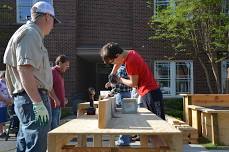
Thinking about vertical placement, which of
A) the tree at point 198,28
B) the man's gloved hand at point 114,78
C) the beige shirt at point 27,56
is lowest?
the man's gloved hand at point 114,78

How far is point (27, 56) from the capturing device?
14.5ft

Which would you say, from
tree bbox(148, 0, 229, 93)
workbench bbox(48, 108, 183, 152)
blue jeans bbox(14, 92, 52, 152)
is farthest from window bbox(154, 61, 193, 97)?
workbench bbox(48, 108, 183, 152)

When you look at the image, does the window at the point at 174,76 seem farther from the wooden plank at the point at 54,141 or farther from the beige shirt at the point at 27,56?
the wooden plank at the point at 54,141

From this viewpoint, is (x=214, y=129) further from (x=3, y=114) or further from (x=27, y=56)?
(x=27, y=56)

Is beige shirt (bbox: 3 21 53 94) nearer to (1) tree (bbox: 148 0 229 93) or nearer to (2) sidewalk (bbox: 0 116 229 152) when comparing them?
(2) sidewalk (bbox: 0 116 229 152)

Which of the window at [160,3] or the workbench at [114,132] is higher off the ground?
the window at [160,3]

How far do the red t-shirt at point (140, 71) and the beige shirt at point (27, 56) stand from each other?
4.58 ft

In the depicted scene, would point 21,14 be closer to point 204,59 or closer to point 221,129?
point 204,59

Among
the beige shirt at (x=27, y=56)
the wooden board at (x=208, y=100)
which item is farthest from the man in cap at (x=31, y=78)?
the wooden board at (x=208, y=100)

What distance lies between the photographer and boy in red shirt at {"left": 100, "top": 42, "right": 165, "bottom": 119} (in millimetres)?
5609

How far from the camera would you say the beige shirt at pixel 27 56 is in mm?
4430

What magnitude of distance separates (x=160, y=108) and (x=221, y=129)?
407 centimetres

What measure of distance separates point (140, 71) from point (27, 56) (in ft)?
6.73

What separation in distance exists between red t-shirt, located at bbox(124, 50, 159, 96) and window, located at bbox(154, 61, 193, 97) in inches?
621
